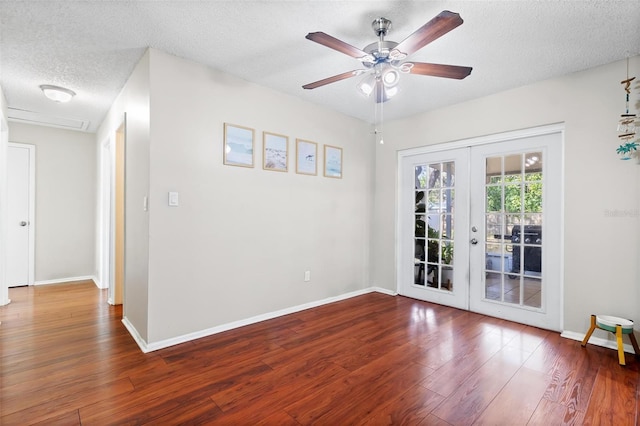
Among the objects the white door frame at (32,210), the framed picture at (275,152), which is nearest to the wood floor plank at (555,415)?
the framed picture at (275,152)

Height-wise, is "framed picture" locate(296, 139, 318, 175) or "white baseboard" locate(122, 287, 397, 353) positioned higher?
"framed picture" locate(296, 139, 318, 175)

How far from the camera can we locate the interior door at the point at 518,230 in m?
3.02

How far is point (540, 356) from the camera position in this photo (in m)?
2.46

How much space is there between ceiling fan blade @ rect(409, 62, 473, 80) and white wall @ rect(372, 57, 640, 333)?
5.42ft

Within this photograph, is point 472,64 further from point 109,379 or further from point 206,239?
point 109,379

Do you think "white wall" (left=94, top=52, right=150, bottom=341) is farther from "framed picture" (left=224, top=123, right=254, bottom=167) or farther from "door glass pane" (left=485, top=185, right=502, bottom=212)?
"door glass pane" (left=485, top=185, right=502, bottom=212)

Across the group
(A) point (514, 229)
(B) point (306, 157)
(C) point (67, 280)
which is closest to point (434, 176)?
(A) point (514, 229)

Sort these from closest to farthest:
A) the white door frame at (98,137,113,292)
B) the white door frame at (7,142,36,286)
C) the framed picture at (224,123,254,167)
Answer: the framed picture at (224,123,254,167) < the white door frame at (98,137,113,292) < the white door frame at (7,142,36,286)

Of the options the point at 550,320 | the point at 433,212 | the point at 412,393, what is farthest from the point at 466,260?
the point at 412,393

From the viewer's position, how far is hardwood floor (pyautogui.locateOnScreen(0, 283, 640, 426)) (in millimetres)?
1727

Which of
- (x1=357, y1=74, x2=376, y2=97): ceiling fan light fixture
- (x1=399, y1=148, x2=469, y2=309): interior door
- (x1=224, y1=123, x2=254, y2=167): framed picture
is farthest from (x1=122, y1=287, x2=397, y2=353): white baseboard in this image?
(x1=357, y1=74, x2=376, y2=97): ceiling fan light fixture

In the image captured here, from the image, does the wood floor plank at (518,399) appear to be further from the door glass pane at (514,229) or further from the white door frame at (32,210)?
the white door frame at (32,210)

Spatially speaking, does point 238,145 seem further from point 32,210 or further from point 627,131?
point 32,210

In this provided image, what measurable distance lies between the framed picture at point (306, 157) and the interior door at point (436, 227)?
1372 mm
